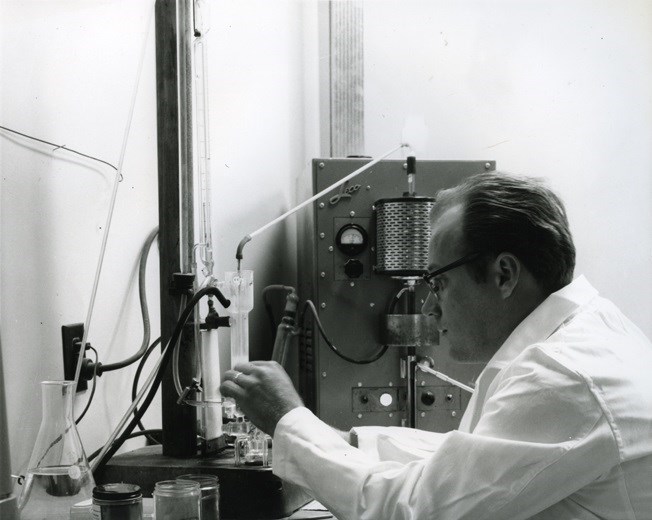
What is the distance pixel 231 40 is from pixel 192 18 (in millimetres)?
846

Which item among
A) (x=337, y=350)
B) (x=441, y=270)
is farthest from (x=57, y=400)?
(x=337, y=350)

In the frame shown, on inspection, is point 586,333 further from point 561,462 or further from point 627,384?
point 561,462

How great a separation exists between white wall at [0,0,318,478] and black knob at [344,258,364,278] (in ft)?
1.18

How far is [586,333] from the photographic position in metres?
1.16

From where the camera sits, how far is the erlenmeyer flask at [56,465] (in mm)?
959

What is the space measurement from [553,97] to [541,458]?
6.87ft

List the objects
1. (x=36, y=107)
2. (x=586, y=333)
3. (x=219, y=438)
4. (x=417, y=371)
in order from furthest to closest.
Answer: (x=417, y=371)
(x=219, y=438)
(x=36, y=107)
(x=586, y=333)

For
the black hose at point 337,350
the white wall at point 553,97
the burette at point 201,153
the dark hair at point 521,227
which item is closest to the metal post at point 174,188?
the burette at point 201,153

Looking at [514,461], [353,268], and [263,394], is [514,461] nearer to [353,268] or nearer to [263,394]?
[263,394]

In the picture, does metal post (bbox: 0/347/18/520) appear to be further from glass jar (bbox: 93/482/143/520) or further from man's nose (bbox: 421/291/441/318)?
man's nose (bbox: 421/291/441/318)

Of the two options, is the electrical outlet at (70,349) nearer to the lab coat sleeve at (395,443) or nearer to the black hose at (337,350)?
the lab coat sleeve at (395,443)

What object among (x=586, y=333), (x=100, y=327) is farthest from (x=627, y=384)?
(x=100, y=327)

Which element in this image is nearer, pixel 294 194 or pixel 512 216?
pixel 512 216

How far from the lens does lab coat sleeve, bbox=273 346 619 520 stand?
3.32ft
